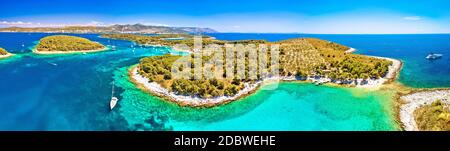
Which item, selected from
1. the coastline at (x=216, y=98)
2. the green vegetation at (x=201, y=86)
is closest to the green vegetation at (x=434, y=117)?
the coastline at (x=216, y=98)

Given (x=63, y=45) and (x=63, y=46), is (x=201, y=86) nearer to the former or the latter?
(x=63, y=46)

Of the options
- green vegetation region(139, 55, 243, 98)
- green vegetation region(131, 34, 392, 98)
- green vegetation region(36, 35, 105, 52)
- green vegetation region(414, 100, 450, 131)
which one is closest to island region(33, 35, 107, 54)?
green vegetation region(36, 35, 105, 52)

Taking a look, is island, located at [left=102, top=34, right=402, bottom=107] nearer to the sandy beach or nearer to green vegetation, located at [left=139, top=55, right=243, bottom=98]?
green vegetation, located at [left=139, top=55, right=243, bottom=98]
